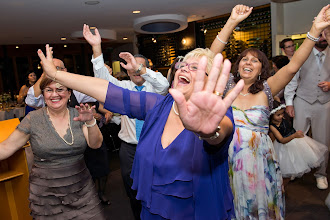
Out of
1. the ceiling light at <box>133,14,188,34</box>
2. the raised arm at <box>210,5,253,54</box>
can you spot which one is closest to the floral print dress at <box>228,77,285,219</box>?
the raised arm at <box>210,5,253,54</box>

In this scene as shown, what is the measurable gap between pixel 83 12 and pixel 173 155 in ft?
22.2

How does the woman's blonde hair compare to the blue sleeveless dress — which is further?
the woman's blonde hair

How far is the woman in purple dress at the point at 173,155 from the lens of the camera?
1202mm

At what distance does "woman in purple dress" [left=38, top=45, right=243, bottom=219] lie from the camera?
1.20 metres

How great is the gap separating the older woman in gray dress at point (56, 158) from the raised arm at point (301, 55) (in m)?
1.45

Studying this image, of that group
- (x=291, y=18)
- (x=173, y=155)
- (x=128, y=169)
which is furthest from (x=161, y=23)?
(x=173, y=155)

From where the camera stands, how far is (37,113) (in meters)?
2.13

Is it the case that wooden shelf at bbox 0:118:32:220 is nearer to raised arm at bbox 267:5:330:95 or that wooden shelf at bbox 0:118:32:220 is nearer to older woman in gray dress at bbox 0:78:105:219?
older woman in gray dress at bbox 0:78:105:219

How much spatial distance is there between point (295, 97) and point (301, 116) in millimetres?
306

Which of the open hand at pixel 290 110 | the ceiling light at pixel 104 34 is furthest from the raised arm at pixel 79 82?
the ceiling light at pixel 104 34

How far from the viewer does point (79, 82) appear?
1315 mm

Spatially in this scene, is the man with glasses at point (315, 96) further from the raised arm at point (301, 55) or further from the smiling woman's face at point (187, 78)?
the smiling woman's face at point (187, 78)

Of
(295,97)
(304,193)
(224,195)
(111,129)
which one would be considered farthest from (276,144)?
(111,129)

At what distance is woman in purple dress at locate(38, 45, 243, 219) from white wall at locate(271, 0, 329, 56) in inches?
267
